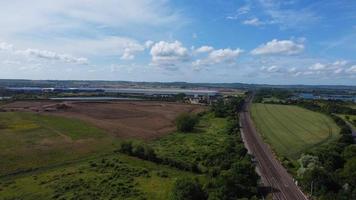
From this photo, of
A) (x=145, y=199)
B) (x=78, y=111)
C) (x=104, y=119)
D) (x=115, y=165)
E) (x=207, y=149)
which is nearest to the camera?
(x=145, y=199)

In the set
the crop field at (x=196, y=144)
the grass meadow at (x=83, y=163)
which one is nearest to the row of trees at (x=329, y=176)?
the grass meadow at (x=83, y=163)

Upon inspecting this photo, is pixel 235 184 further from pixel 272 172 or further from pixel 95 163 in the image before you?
pixel 95 163

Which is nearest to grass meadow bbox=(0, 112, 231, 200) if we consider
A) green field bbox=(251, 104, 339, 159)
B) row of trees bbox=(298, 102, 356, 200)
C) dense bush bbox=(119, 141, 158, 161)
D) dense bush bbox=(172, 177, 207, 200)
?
dense bush bbox=(119, 141, 158, 161)

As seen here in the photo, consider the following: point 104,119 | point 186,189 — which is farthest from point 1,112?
point 186,189

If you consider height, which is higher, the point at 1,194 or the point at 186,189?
the point at 186,189

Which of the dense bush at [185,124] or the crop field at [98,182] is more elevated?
the dense bush at [185,124]

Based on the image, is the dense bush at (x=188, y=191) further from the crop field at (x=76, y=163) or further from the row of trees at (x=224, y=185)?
the crop field at (x=76, y=163)

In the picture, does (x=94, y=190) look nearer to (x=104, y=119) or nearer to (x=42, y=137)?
(x=42, y=137)
